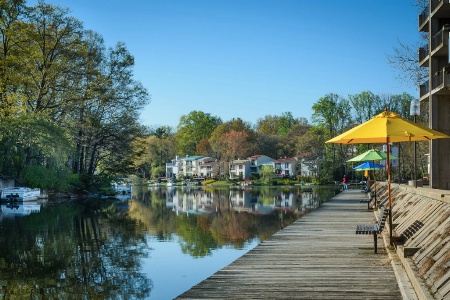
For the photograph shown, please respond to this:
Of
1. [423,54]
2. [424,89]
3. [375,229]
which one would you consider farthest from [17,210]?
[375,229]

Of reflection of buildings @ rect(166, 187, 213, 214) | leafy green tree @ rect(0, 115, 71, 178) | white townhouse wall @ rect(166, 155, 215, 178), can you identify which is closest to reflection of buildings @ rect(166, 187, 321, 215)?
reflection of buildings @ rect(166, 187, 213, 214)

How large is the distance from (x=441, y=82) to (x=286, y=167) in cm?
8396

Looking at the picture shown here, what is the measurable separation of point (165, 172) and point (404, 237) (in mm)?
129725

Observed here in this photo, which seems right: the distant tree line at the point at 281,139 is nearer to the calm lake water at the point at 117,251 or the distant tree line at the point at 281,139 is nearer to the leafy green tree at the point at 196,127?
the leafy green tree at the point at 196,127

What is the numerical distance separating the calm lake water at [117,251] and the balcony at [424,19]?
503 inches

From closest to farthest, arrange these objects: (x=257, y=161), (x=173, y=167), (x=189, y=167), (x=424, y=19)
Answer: (x=424, y=19)
(x=257, y=161)
(x=189, y=167)
(x=173, y=167)

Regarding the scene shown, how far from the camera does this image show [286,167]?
110250mm

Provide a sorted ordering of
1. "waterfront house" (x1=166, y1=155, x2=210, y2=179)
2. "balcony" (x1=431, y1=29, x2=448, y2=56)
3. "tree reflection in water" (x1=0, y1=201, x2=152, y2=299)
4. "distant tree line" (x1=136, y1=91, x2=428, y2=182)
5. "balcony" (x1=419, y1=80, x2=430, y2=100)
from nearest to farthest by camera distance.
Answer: "tree reflection in water" (x1=0, y1=201, x2=152, y2=299) < "balcony" (x1=431, y1=29, x2=448, y2=56) < "balcony" (x1=419, y1=80, x2=430, y2=100) < "distant tree line" (x1=136, y1=91, x2=428, y2=182) < "waterfront house" (x1=166, y1=155, x2=210, y2=179)

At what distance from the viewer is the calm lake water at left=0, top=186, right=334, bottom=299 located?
12.9 m

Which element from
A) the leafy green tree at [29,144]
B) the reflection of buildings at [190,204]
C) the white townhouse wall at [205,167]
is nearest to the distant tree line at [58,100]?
the leafy green tree at [29,144]

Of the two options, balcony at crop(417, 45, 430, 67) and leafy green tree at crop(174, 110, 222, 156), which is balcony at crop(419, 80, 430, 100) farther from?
leafy green tree at crop(174, 110, 222, 156)

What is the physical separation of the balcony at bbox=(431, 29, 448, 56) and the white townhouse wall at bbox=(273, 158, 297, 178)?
78.9m

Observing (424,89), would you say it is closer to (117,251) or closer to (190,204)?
(117,251)

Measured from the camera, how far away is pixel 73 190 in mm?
51906
